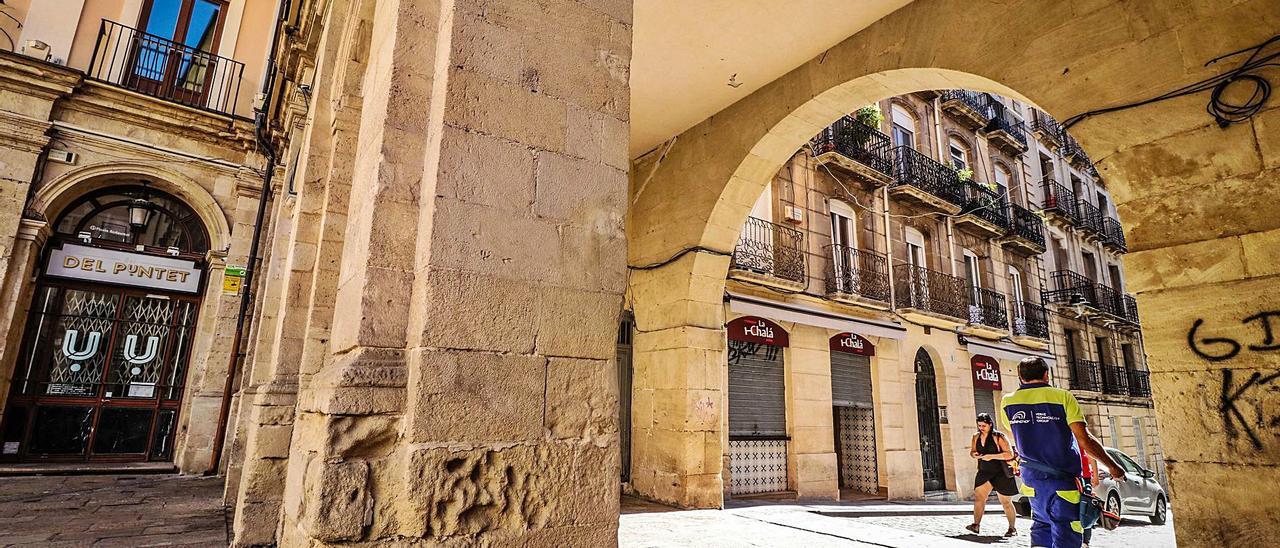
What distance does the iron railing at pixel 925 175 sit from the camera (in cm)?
1239

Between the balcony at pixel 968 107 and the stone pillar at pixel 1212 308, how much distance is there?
37.5ft

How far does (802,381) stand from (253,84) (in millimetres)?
9829

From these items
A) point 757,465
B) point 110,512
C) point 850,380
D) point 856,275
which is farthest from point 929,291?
point 110,512

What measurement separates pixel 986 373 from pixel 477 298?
1430 cm

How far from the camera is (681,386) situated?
7148mm

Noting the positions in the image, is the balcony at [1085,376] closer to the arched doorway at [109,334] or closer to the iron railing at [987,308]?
the iron railing at [987,308]

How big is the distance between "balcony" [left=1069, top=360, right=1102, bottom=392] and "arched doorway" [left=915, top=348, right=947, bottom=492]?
583 centimetres

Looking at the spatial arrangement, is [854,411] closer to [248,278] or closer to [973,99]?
[973,99]

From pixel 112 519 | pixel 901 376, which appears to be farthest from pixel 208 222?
pixel 901 376

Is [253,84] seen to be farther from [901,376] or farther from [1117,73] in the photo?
[901,376]

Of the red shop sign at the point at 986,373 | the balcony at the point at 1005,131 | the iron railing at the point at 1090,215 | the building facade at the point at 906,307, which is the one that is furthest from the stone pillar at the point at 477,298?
the iron railing at the point at 1090,215

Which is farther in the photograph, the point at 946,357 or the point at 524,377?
the point at 946,357

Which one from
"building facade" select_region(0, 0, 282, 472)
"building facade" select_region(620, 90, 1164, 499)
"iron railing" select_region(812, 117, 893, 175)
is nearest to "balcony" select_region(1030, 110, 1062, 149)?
"building facade" select_region(620, 90, 1164, 499)

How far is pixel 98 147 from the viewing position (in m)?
7.94
